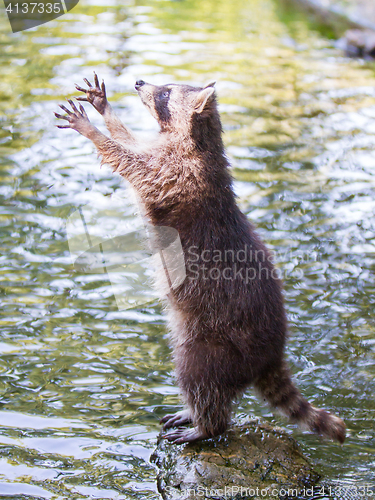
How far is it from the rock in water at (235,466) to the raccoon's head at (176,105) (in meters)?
2.15

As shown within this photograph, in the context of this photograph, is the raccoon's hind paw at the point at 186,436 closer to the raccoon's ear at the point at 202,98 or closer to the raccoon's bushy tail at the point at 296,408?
the raccoon's bushy tail at the point at 296,408

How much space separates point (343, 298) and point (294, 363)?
104 centimetres

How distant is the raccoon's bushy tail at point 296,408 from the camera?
3775mm

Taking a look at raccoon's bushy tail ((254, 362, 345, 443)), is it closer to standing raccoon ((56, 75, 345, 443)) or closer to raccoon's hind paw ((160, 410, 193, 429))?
standing raccoon ((56, 75, 345, 443))

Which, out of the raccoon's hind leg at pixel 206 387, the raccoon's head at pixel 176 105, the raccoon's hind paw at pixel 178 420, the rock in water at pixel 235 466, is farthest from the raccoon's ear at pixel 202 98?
the rock in water at pixel 235 466

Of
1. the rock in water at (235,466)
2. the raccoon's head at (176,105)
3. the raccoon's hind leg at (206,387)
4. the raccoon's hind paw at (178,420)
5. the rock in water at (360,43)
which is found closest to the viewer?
the rock in water at (235,466)

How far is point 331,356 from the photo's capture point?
4.68 meters

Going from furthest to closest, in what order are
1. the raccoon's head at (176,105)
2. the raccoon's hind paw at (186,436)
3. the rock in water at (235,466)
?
the raccoon's head at (176,105), the raccoon's hind paw at (186,436), the rock in water at (235,466)

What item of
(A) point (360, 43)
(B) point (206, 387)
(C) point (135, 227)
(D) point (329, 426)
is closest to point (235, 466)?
(B) point (206, 387)

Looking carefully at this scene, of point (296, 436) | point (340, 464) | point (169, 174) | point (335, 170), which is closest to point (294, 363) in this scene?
point (296, 436)

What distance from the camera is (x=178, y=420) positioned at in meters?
4.00

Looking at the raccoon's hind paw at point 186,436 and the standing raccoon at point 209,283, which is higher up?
the standing raccoon at point 209,283

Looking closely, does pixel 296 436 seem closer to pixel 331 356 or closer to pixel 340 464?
pixel 340 464

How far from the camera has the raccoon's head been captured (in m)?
4.11
